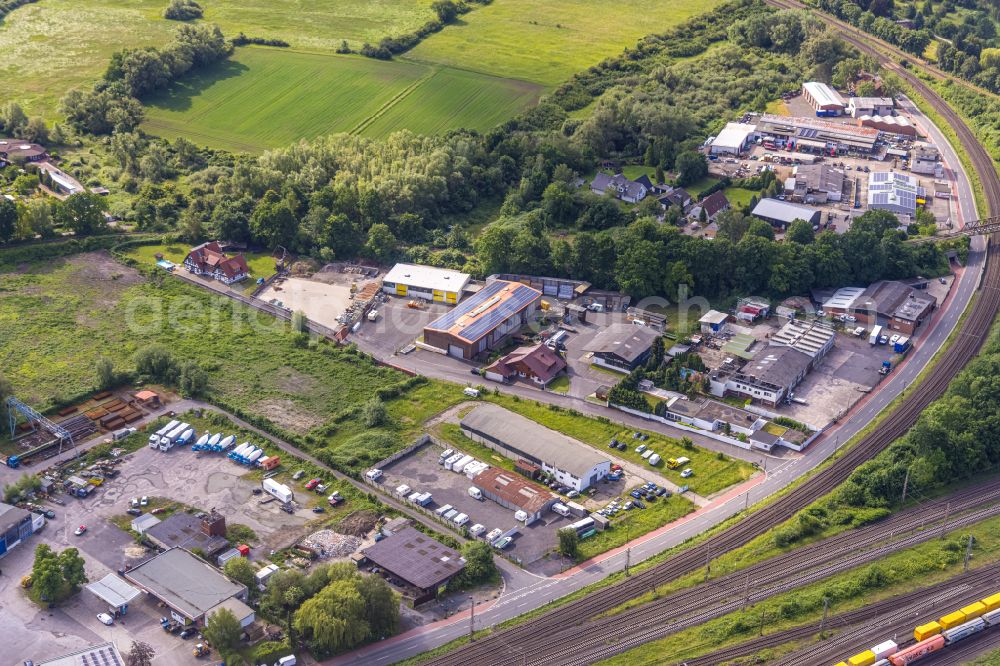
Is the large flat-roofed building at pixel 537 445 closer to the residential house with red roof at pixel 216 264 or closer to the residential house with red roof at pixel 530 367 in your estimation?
the residential house with red roof at pixel 530 367

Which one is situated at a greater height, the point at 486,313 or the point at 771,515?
the point at 486,313

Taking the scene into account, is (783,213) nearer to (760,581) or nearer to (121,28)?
(760,581)

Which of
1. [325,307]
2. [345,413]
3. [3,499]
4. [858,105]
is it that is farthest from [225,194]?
[858,105]

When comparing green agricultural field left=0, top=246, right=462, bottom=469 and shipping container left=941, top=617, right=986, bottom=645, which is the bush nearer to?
green agricultural field left=0, top=246, right=462, bottom=469

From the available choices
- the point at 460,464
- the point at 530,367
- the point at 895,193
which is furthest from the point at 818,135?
the point at 460,464

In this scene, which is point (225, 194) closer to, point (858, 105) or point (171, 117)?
point (171, 117)

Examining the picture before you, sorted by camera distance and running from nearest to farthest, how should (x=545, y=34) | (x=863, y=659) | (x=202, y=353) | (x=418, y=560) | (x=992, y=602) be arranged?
(x=863, y=659), (x=992, y=602), (x=418, y=560), (x=202, y=353), (x=545, y=34)

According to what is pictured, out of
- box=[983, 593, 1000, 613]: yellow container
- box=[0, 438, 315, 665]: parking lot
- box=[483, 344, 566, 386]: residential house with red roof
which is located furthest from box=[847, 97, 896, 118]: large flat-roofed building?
box=[0, 438, 315, 665]: parking lot
